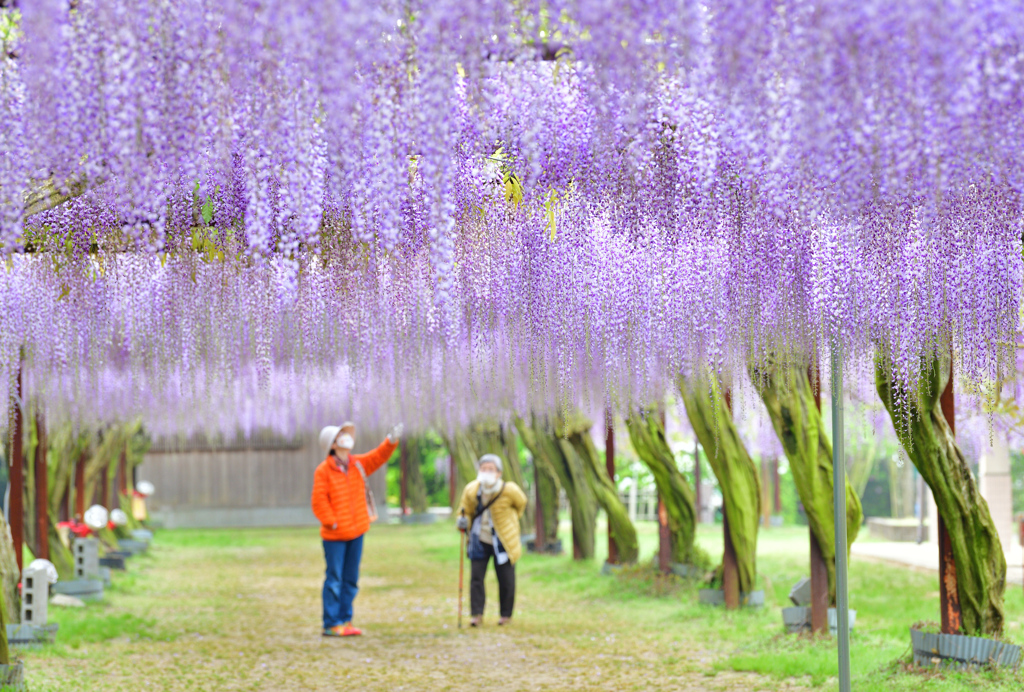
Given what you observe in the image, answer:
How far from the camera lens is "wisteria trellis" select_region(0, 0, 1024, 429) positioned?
264 centimetres

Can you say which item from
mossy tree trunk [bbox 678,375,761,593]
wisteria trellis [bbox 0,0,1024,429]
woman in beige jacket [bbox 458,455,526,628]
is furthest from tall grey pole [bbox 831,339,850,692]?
woman in beige jacket [bbox 458,455,526,628]

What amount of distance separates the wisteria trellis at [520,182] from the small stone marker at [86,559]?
3.51 meters

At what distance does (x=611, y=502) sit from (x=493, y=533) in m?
3.66

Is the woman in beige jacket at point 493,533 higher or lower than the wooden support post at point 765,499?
higher

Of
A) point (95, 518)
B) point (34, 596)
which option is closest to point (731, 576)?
point (34, 596)

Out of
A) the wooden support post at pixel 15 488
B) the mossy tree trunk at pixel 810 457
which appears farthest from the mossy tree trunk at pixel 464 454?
the mossy tree trunk at pixel 810 457

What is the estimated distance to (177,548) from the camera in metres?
17.9

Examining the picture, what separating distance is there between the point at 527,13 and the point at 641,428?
701 cm

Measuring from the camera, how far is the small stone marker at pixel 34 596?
6781 millimetres

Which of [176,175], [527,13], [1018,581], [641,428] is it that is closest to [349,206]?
[176,175]

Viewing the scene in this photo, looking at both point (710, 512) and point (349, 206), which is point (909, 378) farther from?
point (710, 512)

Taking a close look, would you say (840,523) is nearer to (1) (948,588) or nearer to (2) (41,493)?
(1) (948,588)

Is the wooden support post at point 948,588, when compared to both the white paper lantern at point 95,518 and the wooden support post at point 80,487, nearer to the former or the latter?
the white paper lantern at point 95,518

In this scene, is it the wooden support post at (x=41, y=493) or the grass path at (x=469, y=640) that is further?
the wooden support post at (x=41, y=493)
